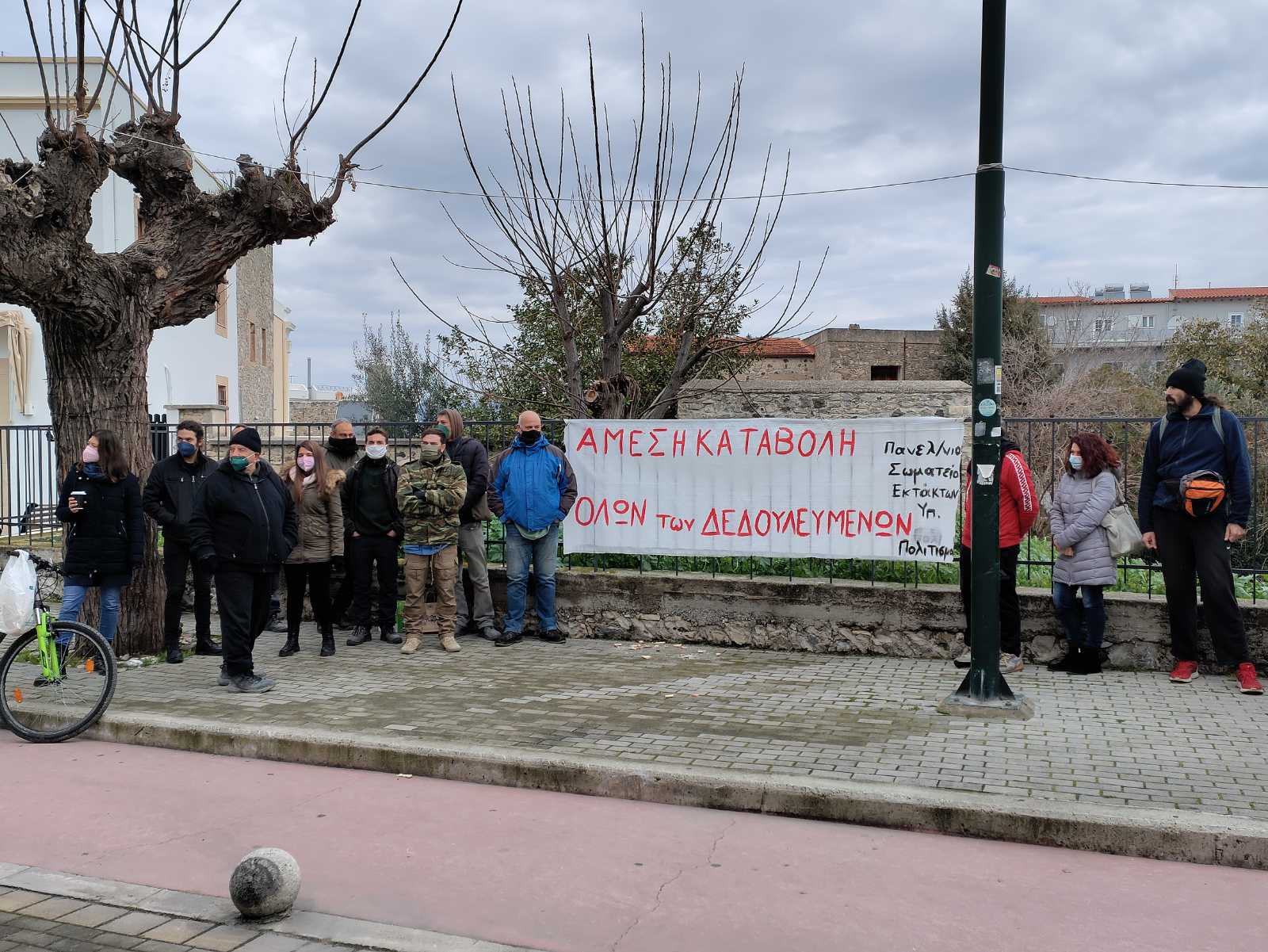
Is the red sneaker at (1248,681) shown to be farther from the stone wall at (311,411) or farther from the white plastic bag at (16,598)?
the stone wall at (311,411)

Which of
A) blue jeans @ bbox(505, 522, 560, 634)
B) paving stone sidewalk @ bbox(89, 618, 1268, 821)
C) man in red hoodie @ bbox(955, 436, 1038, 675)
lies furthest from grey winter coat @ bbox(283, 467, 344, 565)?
man in red hoodie @ bbox(955, 436, 1038, 675)

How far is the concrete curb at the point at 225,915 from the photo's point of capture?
3752 millimetres

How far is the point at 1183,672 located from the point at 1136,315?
94610 mm

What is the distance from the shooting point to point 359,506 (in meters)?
9.38

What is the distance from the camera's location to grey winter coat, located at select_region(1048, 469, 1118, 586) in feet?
25.1

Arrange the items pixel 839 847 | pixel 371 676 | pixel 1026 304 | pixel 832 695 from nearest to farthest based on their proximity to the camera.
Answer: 1. pixel 839 847
2. pixel 832 695
3. pixel 371 676
4. pixel 1026 304

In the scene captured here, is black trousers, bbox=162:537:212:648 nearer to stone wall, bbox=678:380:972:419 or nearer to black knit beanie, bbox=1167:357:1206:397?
black knit beanie, bbox=1167:357:1206:397

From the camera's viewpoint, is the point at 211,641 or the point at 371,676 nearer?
the point at 371,676

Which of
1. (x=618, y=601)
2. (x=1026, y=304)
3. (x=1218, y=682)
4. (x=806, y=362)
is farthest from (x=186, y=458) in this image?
(x=806, y=362)

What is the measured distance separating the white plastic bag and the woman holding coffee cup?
1.24 metres

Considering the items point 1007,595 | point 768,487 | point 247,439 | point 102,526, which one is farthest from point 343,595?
point 1007,595

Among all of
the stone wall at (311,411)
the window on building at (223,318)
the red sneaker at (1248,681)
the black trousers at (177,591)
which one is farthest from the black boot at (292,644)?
the stone wall at (311,411)

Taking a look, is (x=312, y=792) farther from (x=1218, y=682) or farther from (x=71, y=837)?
(x=1218, y=682)

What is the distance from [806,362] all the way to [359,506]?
1703 inches
